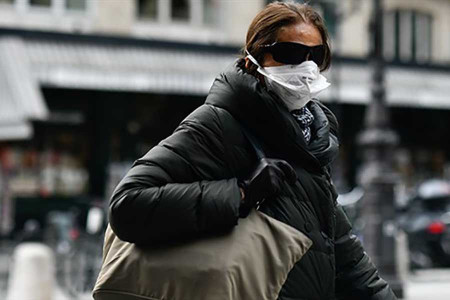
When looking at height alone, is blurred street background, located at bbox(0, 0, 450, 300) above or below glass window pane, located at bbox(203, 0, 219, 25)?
below

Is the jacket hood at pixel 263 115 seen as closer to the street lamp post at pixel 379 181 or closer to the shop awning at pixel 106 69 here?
the street lamp post at pixel 379 181

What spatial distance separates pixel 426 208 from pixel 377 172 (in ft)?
17.1

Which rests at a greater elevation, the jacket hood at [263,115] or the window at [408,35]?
the jacket hood at [263,115]

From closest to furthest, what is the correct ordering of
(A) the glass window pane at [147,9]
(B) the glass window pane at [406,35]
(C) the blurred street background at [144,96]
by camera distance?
(C) the blurred street background at [144,96], (A) the glass window pane at [147,9], (B) the glass window pane at [406,35]

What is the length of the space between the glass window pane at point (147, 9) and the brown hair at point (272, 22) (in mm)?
18497

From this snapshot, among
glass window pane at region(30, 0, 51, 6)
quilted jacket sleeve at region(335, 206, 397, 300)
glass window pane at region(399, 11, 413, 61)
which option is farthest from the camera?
glass window pane at region(399, 11, 413, 61)

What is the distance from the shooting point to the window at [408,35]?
77.0 feet

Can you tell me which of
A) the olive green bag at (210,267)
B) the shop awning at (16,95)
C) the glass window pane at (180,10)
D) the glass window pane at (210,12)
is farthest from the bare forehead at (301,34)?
the glass window pane at (210,12)

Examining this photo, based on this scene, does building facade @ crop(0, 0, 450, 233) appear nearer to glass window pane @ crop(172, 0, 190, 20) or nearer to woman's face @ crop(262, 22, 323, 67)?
glass window pane @ crop(172, 0, 190, 20)

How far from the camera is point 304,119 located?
248 centimetres

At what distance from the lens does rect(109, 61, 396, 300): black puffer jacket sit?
83.9 inches

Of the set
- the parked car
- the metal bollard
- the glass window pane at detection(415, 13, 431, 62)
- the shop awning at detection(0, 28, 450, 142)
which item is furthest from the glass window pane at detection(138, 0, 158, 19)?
the metal bollard

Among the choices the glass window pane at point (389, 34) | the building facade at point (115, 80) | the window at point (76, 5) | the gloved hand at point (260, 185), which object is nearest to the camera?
the gloved hand at point (260, 185)

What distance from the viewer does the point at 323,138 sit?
2.46 m
